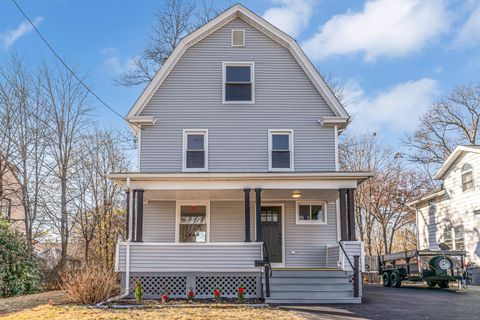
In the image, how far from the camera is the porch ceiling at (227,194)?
14227 millimetres

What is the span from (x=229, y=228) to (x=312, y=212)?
2737mm

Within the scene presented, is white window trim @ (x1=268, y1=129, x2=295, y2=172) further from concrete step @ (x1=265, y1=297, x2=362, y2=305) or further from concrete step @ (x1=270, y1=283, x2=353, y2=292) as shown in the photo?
concrete step @ (x1=265, y1=297, x2=362, y2=305)

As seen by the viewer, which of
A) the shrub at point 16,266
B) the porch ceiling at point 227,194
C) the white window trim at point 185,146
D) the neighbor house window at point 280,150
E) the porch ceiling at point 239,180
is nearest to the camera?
the porch ceiling at point 239,180

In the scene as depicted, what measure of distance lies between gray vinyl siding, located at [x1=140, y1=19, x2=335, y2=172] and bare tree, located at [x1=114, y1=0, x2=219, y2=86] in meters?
8.26

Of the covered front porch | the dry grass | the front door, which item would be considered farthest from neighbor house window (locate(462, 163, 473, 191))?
the dry grass

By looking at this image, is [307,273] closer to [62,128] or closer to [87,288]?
[87,288]

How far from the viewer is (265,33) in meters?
15.9

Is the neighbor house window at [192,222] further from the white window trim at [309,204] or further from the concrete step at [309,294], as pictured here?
the concrete step at [309,294]

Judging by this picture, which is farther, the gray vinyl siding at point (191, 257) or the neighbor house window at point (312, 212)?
the neighbor house window at point (312, 212)

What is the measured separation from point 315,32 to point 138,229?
1021 cm

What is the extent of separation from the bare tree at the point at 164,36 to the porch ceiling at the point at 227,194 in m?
9.92

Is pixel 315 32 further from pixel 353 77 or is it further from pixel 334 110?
pixel 353 77

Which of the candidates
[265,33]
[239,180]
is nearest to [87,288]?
[239,180]

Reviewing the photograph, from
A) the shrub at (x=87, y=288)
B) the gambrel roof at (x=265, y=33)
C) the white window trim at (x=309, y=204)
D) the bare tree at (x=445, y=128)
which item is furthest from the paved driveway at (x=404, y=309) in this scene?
→ the bare tree at (x=445, y=128)
